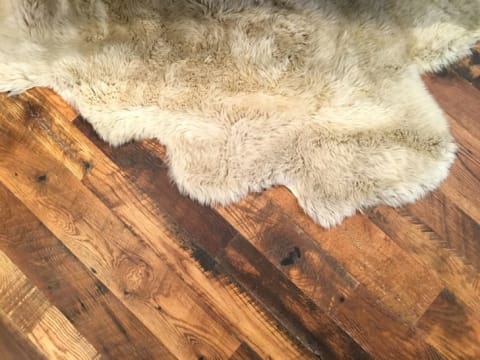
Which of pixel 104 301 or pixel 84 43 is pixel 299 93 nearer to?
pixel 84 43

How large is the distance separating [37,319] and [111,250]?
233 mm

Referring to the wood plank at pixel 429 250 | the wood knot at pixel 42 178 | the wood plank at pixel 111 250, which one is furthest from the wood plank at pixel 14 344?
the wood plank at pixel 429 250

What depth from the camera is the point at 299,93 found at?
42.9 inches

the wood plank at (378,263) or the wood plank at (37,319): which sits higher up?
the wood plank at (378,263)

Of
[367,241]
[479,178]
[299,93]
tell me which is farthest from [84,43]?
[479,178]

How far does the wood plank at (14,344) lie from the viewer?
1.01m

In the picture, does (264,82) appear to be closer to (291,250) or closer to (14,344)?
(291,250)

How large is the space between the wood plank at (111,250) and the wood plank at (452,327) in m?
0.46

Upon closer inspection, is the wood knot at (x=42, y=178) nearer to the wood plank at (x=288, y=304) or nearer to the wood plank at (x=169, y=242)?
the wood plank at (x=169, y=242)

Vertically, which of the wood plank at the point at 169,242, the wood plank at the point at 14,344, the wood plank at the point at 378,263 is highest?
the wood plank at the point at 378,263

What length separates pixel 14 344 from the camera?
1.01m

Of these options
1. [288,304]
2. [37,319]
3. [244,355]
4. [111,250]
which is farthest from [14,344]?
[288,304]

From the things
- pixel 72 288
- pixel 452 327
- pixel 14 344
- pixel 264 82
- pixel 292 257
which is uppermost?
pixel 264 82

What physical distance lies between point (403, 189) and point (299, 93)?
1.15 feet
